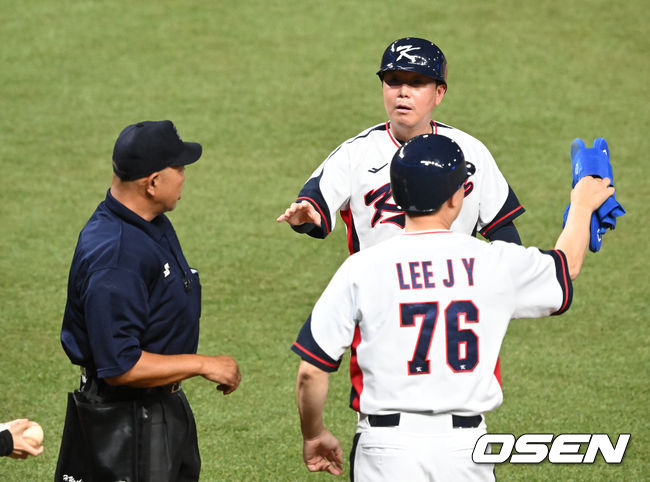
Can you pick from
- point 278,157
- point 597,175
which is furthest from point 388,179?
point 278,157

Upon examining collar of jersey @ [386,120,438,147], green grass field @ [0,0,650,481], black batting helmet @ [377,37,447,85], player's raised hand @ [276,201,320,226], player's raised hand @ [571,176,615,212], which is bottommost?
green grass field @ [0,0,650,481]

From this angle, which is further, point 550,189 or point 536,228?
point 550,189

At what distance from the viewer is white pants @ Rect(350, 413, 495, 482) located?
10.9 ft

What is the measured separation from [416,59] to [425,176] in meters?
1.27

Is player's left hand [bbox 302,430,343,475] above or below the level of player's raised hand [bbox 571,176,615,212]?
below

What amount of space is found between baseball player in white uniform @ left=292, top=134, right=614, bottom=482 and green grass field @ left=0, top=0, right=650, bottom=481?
2.36 m

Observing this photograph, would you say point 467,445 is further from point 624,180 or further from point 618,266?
point 624,180

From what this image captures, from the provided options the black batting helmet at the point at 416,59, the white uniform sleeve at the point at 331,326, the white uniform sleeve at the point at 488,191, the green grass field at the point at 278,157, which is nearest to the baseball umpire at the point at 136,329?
the white uniform sleeve at the point at 331,326

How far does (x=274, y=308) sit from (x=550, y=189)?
3.50 meters

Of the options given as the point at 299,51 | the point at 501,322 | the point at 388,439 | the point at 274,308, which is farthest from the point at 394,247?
the point at 299,51

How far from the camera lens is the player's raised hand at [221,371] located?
12.5ft

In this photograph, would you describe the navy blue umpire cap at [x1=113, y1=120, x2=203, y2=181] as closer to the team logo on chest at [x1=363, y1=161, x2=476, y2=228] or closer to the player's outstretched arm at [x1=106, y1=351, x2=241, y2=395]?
the player's outstretched arm at [x1=106, y1=351, x2=241, y2=395]

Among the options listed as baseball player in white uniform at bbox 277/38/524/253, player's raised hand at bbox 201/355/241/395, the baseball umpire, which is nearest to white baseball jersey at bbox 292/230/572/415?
player's raised hand at bbox 201/355/241/395

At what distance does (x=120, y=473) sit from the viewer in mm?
3885
